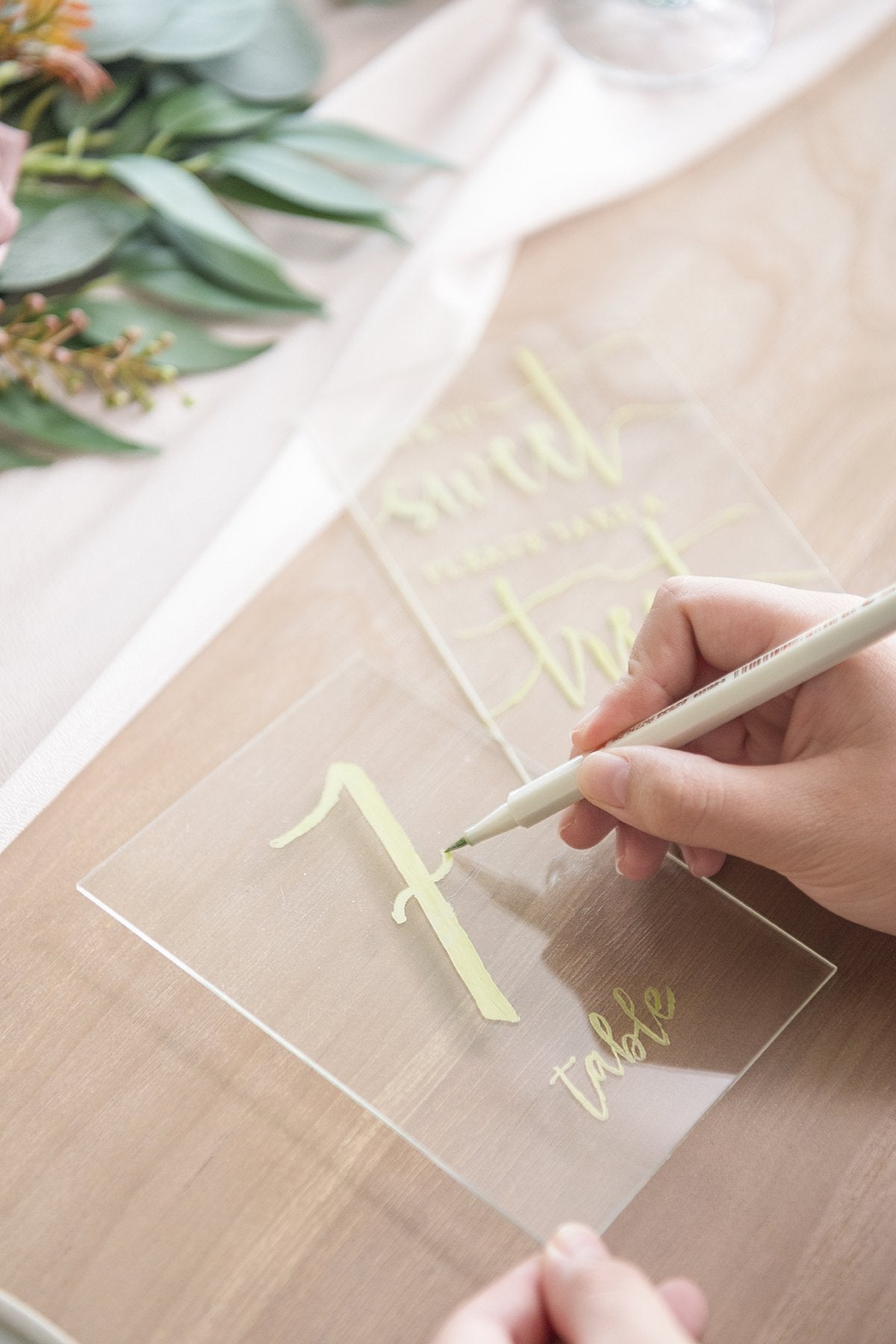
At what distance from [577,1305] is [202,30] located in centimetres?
88

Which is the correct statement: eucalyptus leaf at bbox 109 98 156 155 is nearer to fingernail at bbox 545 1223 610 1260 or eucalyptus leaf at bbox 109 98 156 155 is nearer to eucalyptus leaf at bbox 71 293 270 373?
eucalyptus leaf at bbox 71 293 270 373

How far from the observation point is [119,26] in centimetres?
85

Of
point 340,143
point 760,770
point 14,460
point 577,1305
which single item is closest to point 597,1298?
point 577,1305

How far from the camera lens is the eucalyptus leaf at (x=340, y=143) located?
0.89m

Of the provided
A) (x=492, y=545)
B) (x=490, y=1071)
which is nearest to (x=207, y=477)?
(x=492, y=545)

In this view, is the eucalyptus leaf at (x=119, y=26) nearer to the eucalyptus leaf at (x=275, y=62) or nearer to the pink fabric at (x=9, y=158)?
the eucalyptus leaf at (x=275, y=62)

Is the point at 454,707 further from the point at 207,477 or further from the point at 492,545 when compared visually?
the point at 207,477

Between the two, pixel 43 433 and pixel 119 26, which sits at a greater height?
pixel 119 26

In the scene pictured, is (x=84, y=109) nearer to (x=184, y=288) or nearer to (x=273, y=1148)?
(x=184, y=288)

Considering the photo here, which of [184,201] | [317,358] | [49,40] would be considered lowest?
[317,358]

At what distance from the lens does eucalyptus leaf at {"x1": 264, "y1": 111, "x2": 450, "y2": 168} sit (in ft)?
2.91

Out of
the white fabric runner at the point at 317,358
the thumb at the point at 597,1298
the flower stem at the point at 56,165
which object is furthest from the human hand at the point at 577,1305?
the flower stem at the point at 56,165

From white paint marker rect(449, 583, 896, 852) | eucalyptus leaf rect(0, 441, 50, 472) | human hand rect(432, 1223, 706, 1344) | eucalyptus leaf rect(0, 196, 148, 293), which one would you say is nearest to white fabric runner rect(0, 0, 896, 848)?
eucalyptus leaf rect(0, 441, 50, 472)

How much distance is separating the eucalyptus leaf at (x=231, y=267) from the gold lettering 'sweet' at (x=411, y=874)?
1.25 ft
